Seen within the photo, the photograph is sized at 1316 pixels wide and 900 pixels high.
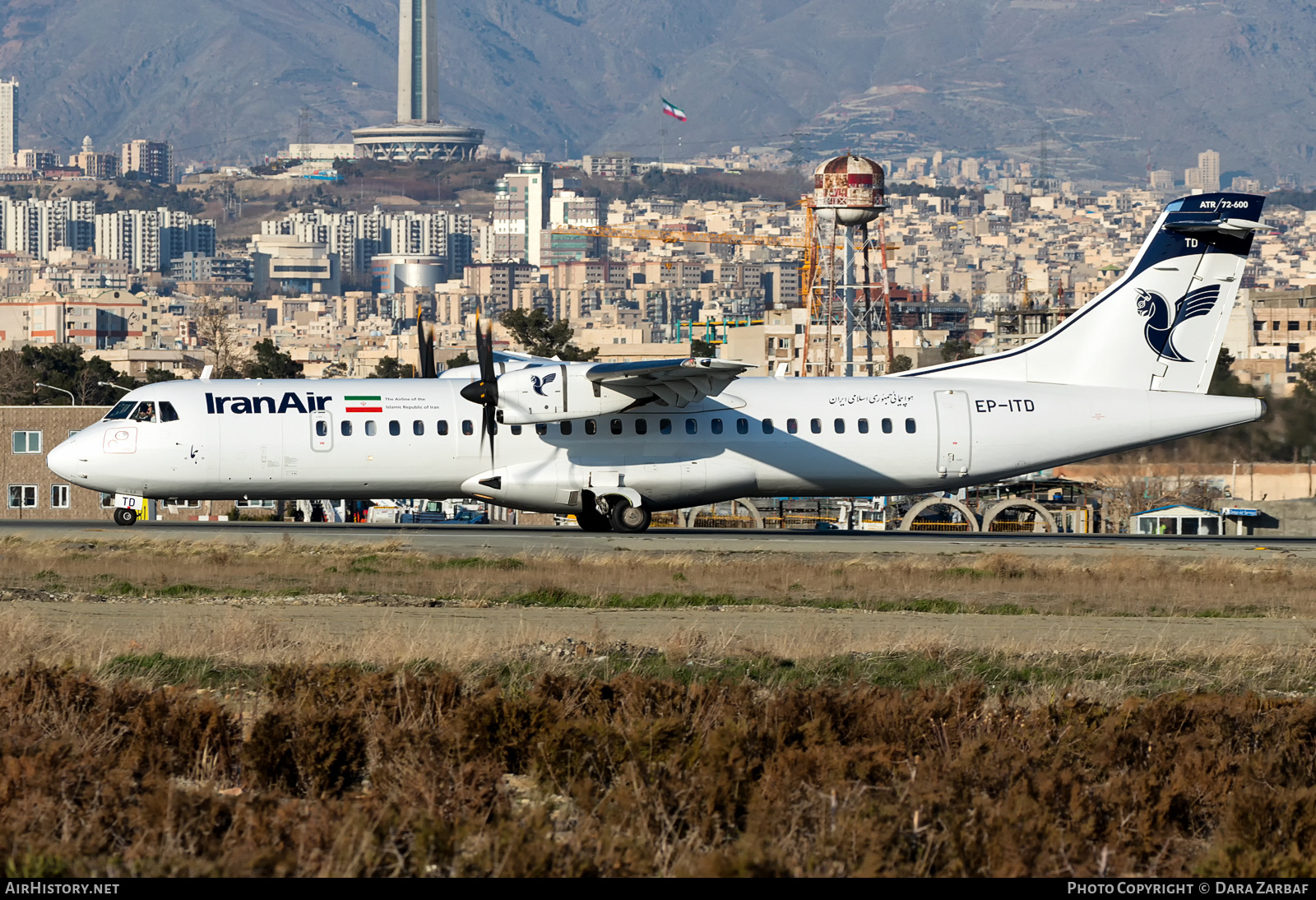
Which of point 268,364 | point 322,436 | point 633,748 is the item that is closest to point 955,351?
point 268,364

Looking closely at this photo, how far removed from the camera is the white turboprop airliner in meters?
35.4

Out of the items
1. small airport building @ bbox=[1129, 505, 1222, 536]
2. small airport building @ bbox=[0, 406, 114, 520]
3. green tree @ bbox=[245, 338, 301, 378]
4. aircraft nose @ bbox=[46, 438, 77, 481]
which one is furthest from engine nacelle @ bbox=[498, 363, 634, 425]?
green tree @ bbox=[245, 338, 301, 378]

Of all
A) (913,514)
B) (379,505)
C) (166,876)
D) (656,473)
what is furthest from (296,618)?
(379,505)

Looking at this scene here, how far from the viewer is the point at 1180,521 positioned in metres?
66.6

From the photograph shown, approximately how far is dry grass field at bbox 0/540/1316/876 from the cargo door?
1302 centimetres

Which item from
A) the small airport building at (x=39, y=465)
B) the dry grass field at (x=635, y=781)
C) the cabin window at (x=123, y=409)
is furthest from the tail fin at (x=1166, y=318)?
the small airport building at (x=39, y=465)

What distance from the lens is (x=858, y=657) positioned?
1970 cm

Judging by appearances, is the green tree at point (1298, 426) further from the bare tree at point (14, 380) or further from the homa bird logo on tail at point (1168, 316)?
the bare tree at point (14, 380)

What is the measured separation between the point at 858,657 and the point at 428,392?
734 inches

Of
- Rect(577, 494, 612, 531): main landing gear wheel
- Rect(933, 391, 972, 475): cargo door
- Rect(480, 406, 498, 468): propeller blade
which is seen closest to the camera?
Rect(480, 406, 498, 468): propeller blade

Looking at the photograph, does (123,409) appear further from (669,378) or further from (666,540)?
(666,540)

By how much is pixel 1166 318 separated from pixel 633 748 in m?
27.5

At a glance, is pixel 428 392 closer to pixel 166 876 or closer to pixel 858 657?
pixel 858 657

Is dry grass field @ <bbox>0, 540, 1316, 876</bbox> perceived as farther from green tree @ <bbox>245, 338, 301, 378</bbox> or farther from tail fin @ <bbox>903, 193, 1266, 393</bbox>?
green tree @ <bbox>245, 338, 301, 378</bbox>
